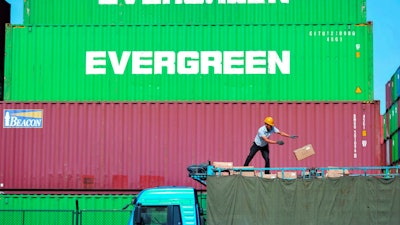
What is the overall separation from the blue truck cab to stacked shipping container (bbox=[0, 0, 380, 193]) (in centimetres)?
584

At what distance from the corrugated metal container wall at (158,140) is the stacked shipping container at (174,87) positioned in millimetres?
29

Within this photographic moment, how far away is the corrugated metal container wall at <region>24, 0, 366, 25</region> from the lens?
64.3 ft

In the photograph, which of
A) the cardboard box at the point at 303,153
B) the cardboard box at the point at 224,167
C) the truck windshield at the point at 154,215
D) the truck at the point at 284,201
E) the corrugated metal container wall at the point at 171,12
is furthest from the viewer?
the corrugated metal container wall at the point at 171,12

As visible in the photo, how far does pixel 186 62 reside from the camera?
61.1ft

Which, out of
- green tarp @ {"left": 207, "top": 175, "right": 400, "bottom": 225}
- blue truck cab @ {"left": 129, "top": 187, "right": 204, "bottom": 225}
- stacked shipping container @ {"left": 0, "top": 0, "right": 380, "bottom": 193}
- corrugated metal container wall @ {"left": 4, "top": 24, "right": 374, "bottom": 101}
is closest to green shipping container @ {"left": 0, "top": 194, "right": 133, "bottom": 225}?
stacked shipping container @ {"left": 0, "top": 0, "right": 380, "bottom": 193}

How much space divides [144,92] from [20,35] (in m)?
4.26

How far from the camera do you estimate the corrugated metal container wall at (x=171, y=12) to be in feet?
64.3

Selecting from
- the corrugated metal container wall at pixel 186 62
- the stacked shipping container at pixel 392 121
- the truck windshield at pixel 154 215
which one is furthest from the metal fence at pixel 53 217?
the stacked shipping container at pixel 392 121

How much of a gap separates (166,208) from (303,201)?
2.58 metres

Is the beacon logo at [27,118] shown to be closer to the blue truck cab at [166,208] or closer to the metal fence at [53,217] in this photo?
the metal fence at [53,217]

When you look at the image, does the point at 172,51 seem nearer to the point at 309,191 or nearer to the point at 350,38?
the point at 350,38

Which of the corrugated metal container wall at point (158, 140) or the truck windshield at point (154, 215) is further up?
the corrugated metal container wall at point (158, 140)

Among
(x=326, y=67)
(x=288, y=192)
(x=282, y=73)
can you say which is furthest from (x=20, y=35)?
(x=288, y=192)

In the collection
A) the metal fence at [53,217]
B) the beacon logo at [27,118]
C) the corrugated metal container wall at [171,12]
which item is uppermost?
the corrugated metal container wall at [171,12]
